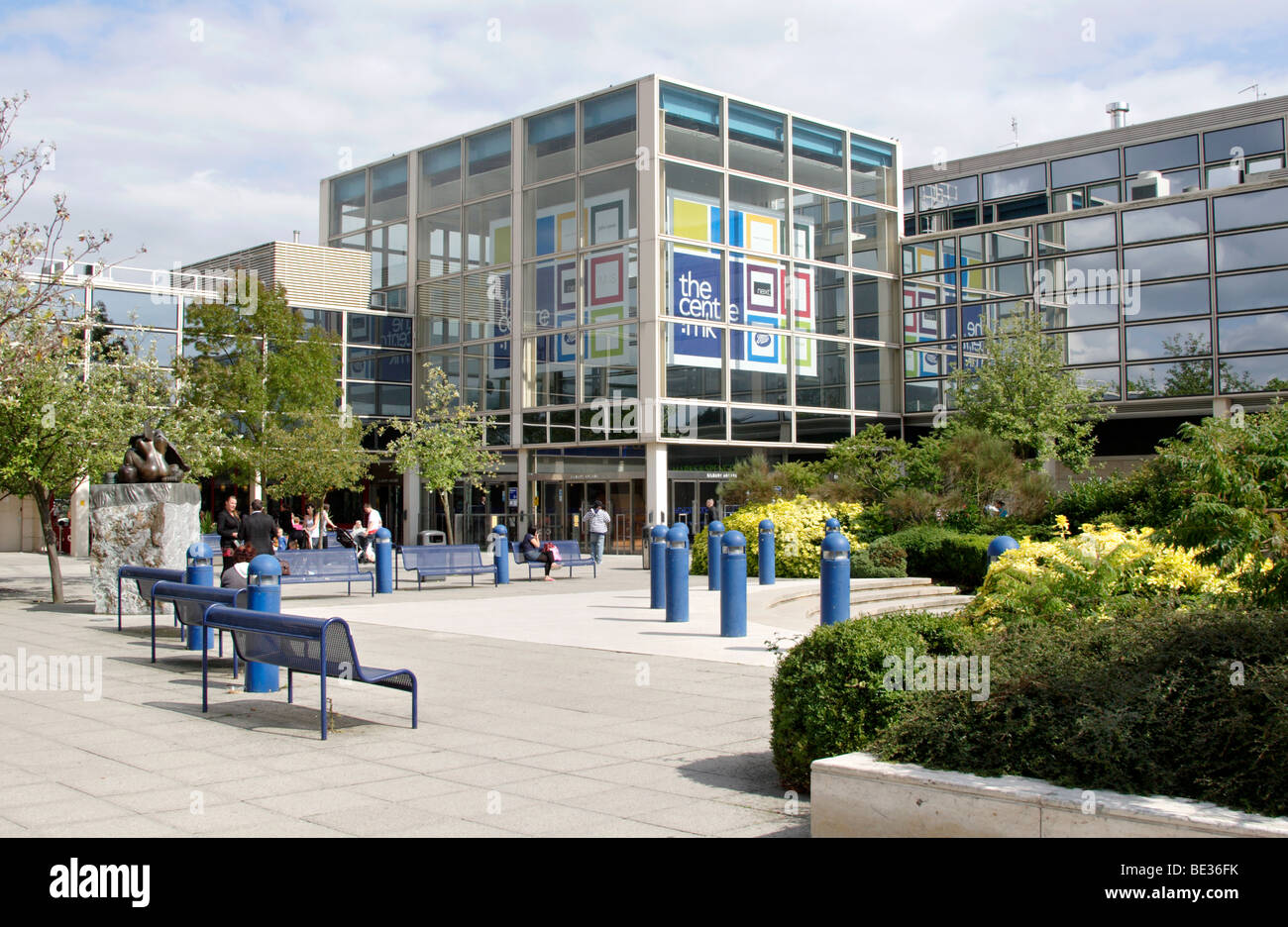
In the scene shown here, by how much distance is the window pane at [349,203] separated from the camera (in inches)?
1763

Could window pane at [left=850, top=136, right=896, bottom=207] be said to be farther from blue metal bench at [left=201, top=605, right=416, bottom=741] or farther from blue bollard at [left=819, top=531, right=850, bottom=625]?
blue metal bench at [left=201, top=605, right=416, bottom=741]

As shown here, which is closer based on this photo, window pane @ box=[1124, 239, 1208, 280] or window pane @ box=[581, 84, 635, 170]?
window pane @ box=[581, 84, 635, 170]

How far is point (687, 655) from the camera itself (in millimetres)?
11961

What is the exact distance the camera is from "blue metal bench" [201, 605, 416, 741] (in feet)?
25.5

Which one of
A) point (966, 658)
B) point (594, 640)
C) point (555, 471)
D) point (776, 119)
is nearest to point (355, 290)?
point (555, 471)

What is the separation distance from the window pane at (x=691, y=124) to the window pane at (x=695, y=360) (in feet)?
18.3

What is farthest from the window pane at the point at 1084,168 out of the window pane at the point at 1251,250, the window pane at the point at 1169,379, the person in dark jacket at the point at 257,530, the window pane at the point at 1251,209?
the person in dark jacket at the point at 257,530

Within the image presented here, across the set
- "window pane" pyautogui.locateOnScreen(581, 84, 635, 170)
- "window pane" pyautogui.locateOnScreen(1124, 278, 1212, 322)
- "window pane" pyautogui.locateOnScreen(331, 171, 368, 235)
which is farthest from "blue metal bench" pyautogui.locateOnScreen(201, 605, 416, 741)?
"window pane" pyautogui.locateOnScreen(331, 171, 368, 235)

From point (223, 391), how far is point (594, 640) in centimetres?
2171

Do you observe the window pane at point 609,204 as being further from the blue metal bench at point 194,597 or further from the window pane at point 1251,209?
the blue metal bench at point 194,597

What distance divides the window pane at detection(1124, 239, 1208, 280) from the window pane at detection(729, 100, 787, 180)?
1175 cm

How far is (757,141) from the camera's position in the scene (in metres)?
37.3

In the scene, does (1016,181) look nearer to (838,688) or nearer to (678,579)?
(678,579)
